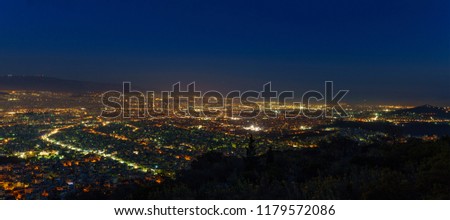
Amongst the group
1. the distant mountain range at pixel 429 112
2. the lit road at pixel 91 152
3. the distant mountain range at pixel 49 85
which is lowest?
the lit road at pixel 91 152

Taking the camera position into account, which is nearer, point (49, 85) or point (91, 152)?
point (91, 152)

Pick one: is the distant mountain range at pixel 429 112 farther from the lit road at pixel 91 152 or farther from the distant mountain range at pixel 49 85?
the distant mountain range at pixel 49 85

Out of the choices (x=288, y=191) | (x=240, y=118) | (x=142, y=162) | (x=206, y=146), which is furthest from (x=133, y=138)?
(x=288, y=191)

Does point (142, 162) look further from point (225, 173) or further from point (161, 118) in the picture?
point (161, 118)

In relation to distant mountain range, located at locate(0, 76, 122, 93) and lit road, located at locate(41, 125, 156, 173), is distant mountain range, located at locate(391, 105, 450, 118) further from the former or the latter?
distant mountain range, located at locate(0, 76, 122, 93)

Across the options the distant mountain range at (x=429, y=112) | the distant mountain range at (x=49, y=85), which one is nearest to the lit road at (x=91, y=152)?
the distant mountain range at (x=49, y=85)

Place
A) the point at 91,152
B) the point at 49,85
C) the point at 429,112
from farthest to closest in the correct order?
the point at 49,85, the point at 429,112, the point at 91,152

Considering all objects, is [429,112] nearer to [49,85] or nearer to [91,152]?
[91,152]

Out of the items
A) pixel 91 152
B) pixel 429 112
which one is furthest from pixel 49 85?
pixel 429 112
